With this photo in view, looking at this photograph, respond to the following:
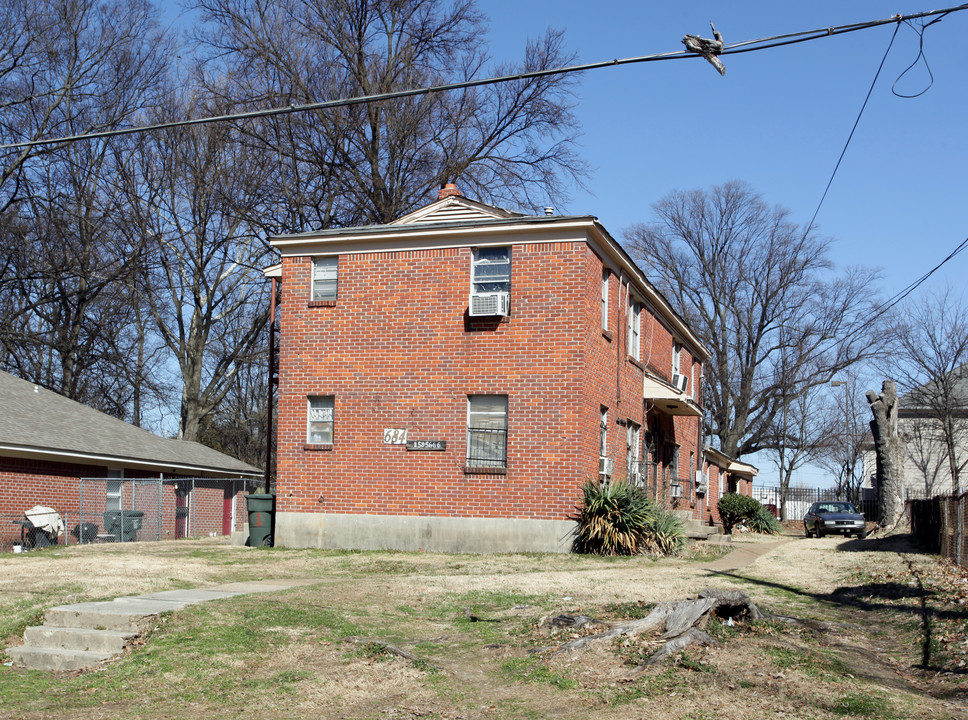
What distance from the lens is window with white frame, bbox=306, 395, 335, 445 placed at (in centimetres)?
2373

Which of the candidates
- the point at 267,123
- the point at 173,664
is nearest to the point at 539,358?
the point at 173,664

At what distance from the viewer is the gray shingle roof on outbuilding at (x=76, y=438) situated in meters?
27.3

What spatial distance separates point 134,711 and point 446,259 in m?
15.7

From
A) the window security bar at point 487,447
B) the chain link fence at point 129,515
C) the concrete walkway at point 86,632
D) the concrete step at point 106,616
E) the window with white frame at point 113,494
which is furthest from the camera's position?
the window with white frame at point 113,494

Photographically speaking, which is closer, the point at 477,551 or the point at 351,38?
the point at 477,551

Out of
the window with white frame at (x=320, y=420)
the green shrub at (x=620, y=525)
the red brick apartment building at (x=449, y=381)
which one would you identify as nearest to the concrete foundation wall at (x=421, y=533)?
the red brick apartment building at (x=449, y=381)

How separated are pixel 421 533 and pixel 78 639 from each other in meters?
12.4

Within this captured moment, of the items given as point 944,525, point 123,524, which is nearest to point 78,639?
point 944,525

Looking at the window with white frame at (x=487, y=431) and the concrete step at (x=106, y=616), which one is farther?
the window with white frame at (x=487, y=431)

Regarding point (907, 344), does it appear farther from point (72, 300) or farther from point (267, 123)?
point (72, 300)

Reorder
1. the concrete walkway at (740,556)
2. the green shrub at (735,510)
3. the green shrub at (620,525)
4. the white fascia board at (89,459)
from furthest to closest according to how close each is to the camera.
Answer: the green shrub at (735,510)
the white fascia board at (89,459)
the green shrub at (620,525)
the concrete walkway at (740,556)

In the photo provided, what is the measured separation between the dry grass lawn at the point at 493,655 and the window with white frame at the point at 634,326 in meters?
11.0

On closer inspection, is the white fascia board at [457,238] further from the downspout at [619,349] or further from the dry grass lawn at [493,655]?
the dry grass lawn at [493,655]

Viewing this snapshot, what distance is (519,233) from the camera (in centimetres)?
2234
